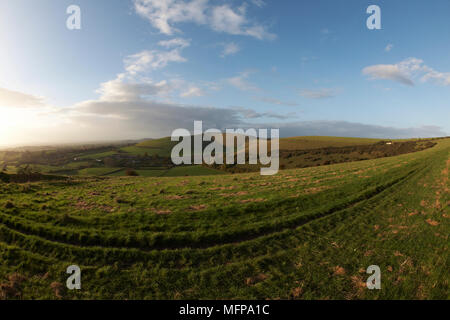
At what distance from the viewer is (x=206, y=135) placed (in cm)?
14250

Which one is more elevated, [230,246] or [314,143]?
[314,143]

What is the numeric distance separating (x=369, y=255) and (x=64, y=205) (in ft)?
65.3

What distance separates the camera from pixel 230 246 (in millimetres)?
8648

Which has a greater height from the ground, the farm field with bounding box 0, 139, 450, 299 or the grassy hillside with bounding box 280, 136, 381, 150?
the grassy hillside with bounding box 280, 136, 381, 150

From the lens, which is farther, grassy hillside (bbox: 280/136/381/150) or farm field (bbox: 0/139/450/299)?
grassy hillside (bbox: 280/136/381/150)

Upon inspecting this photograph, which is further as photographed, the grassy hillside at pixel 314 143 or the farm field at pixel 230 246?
the grassy hillside at pixel 314 143

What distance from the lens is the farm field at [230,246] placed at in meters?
6.41

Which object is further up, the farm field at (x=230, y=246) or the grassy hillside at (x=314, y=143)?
the grassy hillside at (x=314, y=143)

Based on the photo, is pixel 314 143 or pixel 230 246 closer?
pixel 230 246

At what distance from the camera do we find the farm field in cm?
641

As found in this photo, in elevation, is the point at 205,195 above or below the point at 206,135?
below
